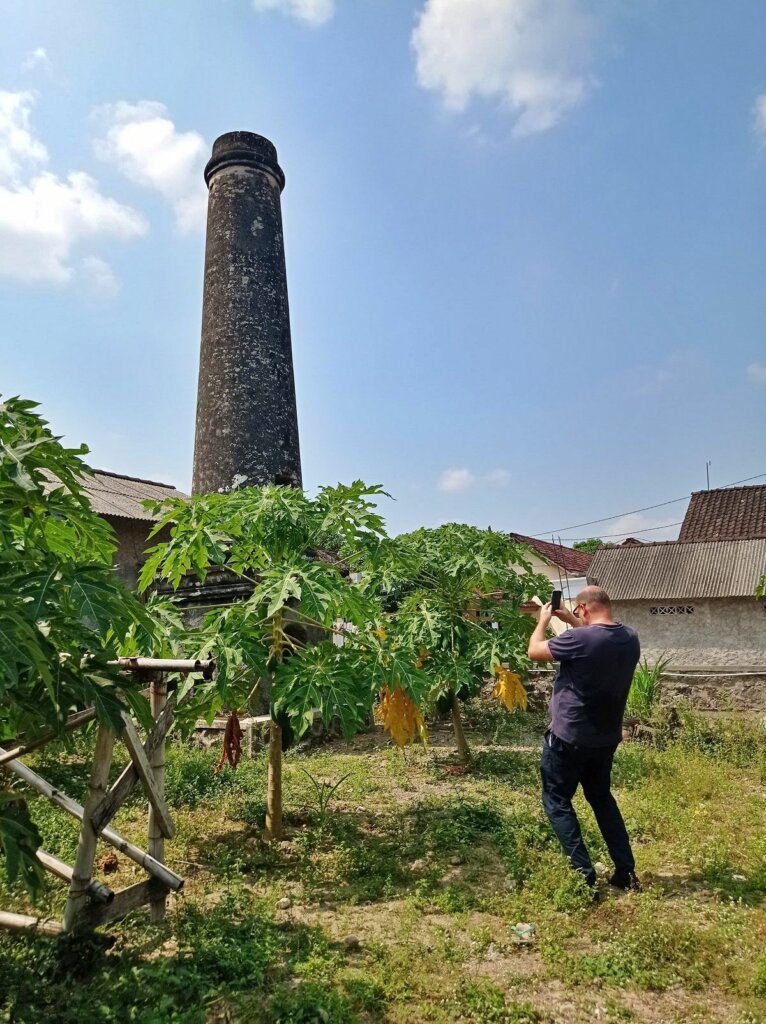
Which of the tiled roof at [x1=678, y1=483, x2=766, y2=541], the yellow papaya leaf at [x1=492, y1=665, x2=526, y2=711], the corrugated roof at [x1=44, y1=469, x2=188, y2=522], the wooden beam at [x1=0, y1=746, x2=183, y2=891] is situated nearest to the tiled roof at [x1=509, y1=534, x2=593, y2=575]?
the tiled roof at [x1=678, y1=483, x2=766, y2=541]

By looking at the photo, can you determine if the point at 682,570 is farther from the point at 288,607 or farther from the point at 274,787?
the point at 288,607

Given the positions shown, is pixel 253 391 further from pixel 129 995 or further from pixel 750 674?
pixel 750 674

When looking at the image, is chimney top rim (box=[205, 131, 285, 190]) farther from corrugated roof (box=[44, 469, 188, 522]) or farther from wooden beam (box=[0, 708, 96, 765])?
wooden beam (box=[0, 708, 96, 765])

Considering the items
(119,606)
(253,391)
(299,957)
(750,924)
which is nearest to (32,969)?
(299,957)

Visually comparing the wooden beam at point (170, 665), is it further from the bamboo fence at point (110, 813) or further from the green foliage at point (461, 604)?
the green foliage at point (461, 604)

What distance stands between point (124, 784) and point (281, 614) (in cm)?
144

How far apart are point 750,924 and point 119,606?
3.66 meters

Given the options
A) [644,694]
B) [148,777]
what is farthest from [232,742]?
[644,694]

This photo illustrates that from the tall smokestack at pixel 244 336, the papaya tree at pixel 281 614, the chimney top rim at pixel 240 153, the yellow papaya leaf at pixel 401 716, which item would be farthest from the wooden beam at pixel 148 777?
the chimney top rim at pixel 240 153

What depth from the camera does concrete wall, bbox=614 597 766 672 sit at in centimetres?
1173

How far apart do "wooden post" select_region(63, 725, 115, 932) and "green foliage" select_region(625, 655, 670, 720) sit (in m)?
7.29

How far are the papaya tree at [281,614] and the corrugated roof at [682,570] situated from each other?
949 cm

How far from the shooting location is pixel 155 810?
347 cm

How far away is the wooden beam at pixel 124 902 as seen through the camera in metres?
3.07
